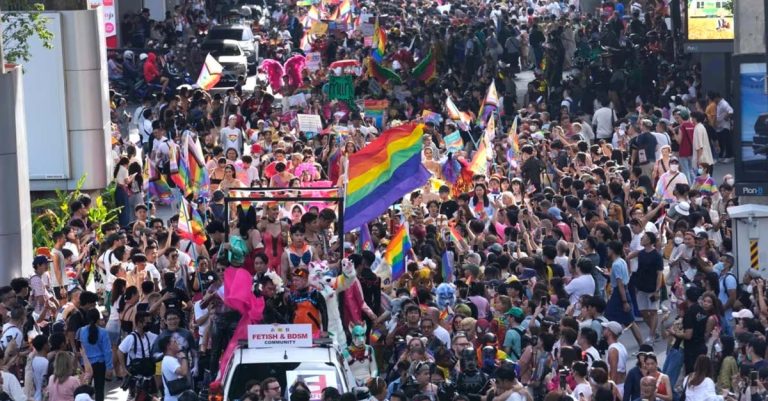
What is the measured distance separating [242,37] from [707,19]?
16.4 m

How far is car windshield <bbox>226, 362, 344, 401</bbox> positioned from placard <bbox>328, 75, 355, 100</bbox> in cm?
1857

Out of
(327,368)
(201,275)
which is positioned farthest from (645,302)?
(327,368)

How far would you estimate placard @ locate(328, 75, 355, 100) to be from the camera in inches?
1377

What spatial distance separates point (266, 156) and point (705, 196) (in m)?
7.18

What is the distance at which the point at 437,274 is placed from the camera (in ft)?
70.8

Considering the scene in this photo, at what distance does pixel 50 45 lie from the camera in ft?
92.1

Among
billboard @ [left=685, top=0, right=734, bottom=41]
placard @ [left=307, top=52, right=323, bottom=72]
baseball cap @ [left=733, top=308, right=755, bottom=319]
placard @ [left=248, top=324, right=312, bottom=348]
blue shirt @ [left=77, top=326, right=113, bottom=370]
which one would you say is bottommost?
blue shirt @ [left=77, top=326, right=113, bottom=370]

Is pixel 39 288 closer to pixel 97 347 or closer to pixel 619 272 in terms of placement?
pixel 97 347

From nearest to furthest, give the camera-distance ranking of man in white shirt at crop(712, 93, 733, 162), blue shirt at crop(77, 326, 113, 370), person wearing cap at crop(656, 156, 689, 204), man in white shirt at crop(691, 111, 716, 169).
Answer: blue shirt at crop(77, 326, 113, 370), person wearing cap at crop(656, 156, 689, 204), man in white shirt at crop(691, 111, 716, 169), man in white shirt at crop(712, 93, 733, 162)

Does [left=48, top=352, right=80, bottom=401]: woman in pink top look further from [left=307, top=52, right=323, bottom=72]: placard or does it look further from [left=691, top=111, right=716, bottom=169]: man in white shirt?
[left=307, top=52, right=323, bottom=72]: placard

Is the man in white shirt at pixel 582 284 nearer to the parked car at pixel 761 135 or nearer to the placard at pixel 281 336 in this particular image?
the placard at pixel 281 336

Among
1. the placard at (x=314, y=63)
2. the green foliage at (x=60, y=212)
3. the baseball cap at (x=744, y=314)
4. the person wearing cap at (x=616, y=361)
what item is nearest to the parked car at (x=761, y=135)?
the baseball cap at (x=744, y=314)

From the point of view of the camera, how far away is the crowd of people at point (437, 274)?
17297 millimetres

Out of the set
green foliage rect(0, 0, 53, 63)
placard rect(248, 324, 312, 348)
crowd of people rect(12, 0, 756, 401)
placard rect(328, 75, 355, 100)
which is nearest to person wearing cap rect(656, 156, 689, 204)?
crowd of people rect(12, 0, 756, 401)
